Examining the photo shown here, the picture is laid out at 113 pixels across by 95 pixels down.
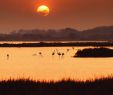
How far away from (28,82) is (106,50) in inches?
1852

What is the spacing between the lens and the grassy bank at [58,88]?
23234 millimetres

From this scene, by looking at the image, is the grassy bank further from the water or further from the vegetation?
the vegetation

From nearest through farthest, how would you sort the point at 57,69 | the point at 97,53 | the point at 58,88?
the point at 58,88 < the point at 57,69 < the point at 97,53

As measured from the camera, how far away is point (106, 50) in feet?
236

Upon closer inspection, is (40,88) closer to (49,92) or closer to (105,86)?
(49,92)

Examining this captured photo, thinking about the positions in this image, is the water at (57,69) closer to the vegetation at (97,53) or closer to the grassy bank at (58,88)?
the grassy bank at (58,88)

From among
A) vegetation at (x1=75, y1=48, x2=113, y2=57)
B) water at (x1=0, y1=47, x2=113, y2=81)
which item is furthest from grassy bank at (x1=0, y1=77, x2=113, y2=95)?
vegetation at (x1=75, y1=48, x2=113, y2=57)

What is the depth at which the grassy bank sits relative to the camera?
23234mm

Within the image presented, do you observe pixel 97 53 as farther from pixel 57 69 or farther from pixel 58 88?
pixel 58 88

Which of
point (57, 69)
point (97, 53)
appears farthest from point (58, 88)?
point (97, 53)

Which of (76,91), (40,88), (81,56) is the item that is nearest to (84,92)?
(76,91)

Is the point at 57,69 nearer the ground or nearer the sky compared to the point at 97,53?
nearer the ground

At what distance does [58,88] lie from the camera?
24312 millimetres

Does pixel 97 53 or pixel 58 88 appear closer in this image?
pixel 58 88
